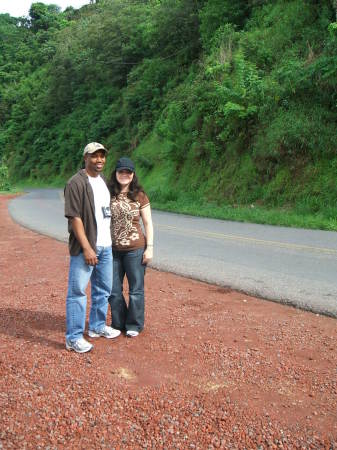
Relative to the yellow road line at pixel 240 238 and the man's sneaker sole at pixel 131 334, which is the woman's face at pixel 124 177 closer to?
the man's sneaker sole at pixel 131 334

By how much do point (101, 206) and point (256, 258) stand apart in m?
4.81

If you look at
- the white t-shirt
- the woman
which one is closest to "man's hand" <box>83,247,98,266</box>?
the white t-shirt

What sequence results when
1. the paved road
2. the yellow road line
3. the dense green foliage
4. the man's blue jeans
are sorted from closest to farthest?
1. the man's blue jeans
2. the paved road
3. the yellow road line
4. the dense green foliage

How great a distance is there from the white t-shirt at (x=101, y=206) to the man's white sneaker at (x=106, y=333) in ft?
3.24

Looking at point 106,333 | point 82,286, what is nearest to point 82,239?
point 82,286

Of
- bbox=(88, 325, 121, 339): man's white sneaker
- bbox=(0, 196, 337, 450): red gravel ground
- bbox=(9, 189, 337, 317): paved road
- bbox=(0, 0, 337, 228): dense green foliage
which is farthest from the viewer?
bbox=(0, 0, 337, 228): dense green foliage

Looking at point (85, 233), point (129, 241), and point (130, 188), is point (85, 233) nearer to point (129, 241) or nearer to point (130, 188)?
point (129, 241)

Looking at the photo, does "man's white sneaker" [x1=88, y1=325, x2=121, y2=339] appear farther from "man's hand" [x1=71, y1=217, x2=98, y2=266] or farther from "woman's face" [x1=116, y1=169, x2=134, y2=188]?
"woman's face" [x1=116, y1=169, x2=134, y2=188]

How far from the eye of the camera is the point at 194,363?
405cm

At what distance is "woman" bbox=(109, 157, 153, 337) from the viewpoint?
4.52 metres

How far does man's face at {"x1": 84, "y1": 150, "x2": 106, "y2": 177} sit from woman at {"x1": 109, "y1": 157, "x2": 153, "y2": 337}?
0.28 metres

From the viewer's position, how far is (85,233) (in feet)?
13.7

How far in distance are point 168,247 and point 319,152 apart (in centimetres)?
810

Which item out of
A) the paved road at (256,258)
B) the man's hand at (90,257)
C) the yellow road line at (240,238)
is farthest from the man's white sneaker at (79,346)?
the yellow road line at (240,238)
